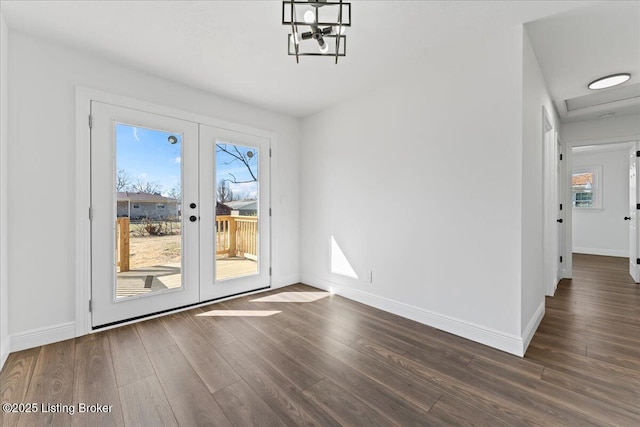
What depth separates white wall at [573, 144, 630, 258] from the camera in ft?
18.7

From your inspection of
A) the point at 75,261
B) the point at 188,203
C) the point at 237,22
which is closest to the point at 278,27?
the point at 237,22

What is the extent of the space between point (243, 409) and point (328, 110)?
3.27 m

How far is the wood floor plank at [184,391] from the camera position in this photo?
56.0 inches

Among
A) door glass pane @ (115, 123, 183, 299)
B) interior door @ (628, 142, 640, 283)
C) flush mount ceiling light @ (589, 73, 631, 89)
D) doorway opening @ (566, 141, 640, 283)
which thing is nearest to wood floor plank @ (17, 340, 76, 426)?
door glass pane @ (115, 123, 183, 299)

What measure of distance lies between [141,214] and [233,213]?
98 centimetres

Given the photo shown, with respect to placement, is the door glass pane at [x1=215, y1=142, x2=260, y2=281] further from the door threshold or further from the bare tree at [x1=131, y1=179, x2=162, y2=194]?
the bare tree at [x1=131, y1=179, x2=162, y2=194]

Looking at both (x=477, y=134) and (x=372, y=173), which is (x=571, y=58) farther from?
(x=372, y=173)

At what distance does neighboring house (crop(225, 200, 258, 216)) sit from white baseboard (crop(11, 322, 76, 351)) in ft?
5.83

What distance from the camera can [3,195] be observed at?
76.4 inches

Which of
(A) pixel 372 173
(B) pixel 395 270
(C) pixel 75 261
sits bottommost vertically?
(B) pixel 395 270

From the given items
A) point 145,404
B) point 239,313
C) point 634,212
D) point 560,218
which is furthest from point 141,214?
point 634,212

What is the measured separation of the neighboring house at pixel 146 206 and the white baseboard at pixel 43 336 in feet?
3.33

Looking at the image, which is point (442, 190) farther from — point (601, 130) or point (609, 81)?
point (601, 130)

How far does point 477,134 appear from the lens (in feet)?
7.25
